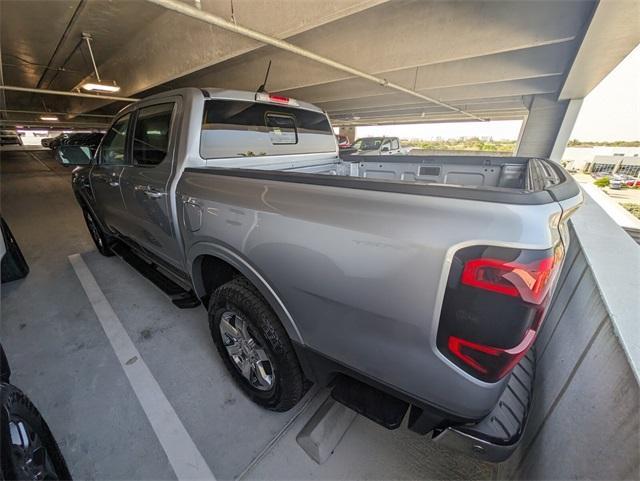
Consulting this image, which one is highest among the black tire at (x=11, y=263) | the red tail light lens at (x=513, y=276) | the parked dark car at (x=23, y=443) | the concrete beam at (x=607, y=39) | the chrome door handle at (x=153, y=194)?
the concrete beam at (x=607, y=39)

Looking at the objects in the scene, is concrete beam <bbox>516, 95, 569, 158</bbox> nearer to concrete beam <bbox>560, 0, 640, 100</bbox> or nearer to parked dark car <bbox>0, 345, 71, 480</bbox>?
concrete beam <bbox>560, 0, 640, 100</bbox>

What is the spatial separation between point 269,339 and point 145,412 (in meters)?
1.14

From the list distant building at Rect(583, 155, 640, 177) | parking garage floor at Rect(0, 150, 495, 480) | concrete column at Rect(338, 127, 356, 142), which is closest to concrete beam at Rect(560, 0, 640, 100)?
distant building at Rect(583, 155, 640, 177)

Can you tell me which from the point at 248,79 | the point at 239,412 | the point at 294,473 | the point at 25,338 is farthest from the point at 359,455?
the point at 248,79

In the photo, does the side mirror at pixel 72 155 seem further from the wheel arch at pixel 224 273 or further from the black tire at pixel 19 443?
the black tire at pixel 19 443

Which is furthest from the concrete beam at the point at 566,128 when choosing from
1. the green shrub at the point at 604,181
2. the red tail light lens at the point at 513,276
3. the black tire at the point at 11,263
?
the black tire at the point at 11,263

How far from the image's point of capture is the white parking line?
1561mm

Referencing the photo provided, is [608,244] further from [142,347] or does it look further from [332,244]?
[142,347]

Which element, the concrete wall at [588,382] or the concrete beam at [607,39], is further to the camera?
the concrete beam at [607,39]

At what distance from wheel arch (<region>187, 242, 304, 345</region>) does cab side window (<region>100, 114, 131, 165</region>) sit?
57.1 inches

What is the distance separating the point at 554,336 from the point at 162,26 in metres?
7.47

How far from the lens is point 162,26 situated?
208 inches

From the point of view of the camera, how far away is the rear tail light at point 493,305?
2.58 ft

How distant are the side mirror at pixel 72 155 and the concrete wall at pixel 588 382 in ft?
15.2
